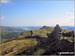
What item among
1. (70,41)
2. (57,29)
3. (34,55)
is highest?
(57,29)

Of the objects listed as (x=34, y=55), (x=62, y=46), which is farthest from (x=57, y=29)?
(x=34, y=55)

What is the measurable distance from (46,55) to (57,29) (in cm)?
562

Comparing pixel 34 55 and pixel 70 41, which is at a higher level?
pixel 70 41

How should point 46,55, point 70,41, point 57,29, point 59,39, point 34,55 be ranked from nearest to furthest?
1. point 46,55
2. point 34,55
3. point 70,41
4. point 59,39
5. point 57,29

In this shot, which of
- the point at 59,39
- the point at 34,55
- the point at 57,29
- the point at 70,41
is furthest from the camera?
the point at 57,29

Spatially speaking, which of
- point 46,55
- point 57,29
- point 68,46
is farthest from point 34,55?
point 57,29

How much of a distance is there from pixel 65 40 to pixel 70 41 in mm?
483

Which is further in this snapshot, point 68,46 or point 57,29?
point 57,29

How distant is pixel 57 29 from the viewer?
586 inches

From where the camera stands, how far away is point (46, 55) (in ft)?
32.3

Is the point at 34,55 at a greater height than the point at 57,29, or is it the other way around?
the point at 57,29

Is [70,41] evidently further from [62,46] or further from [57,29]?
[57,29]

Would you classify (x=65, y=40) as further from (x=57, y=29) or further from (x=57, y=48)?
(x=57, y=29)

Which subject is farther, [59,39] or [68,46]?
[59,39]
